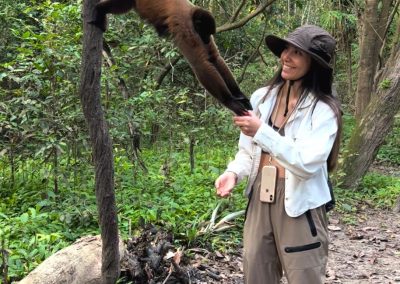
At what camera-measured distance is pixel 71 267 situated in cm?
298

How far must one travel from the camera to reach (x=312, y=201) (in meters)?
2.13

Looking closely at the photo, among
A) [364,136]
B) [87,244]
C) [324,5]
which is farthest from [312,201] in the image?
[324,5]

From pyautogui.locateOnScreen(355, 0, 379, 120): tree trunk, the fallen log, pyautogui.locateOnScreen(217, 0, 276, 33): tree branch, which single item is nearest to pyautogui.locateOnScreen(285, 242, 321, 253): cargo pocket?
the fallen log

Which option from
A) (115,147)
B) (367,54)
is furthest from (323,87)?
(367,54)

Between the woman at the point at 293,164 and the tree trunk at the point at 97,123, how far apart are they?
0.57 m

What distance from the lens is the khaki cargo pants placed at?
2.15 metres

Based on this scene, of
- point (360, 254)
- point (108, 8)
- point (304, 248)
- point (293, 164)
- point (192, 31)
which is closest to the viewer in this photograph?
point (293, 164)

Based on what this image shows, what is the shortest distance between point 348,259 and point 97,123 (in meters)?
3.23

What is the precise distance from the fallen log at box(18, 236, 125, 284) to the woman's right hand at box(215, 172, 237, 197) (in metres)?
1.23

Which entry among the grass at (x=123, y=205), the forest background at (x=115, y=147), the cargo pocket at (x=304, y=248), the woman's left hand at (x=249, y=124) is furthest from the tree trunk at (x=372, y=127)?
the woman's left hand at (x=249, y=124)

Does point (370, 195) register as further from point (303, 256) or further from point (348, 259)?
point (303, 256)

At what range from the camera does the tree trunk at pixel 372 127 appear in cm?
641

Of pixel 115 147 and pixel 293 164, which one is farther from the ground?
pixel 293 164

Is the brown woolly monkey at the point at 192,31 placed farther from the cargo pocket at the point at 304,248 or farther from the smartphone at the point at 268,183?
the cargo pocket at the point at 304,248
